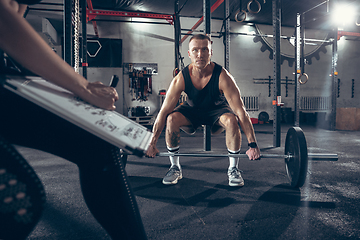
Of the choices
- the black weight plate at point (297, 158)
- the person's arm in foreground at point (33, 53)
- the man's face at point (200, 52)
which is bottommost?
the black weight plate at point (297, 158)

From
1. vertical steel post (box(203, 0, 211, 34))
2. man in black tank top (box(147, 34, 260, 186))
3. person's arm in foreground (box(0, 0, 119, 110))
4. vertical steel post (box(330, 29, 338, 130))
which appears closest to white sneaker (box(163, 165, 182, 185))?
man in black tank top (box(147, 34, 260, 186))

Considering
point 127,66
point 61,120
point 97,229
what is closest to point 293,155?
point 97,229

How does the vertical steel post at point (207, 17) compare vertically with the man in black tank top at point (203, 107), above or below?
above

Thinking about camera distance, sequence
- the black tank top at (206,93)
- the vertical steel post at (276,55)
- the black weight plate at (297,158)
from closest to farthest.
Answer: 1. the black weight plate at (297,158)
2. the black tank top at (206,93)
3. the vertical steel post at (276,55)

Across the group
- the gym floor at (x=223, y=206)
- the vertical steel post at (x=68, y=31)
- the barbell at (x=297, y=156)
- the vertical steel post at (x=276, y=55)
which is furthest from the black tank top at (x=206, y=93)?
the vertical steel post at (x=276, y=55)

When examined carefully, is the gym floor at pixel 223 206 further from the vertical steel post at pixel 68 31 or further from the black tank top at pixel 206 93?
the vertical steel post at pixel 68 31

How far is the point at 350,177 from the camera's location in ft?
5.31

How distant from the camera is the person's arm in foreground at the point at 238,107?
1.36 m

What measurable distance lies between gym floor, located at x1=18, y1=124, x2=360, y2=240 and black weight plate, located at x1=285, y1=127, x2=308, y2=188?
8cm

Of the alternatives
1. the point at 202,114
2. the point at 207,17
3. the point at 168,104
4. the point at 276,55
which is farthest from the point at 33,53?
the point at 276,55

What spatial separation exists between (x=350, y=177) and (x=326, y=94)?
6.70m

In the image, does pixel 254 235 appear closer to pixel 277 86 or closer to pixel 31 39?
pixel 31 39

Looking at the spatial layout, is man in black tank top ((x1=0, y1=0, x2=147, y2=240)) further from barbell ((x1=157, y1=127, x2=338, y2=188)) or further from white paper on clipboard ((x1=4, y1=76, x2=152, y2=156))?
barbell ((x1=157, y1=127, x2=338, y2=188))

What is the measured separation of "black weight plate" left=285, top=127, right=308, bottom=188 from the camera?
49.7 inches
